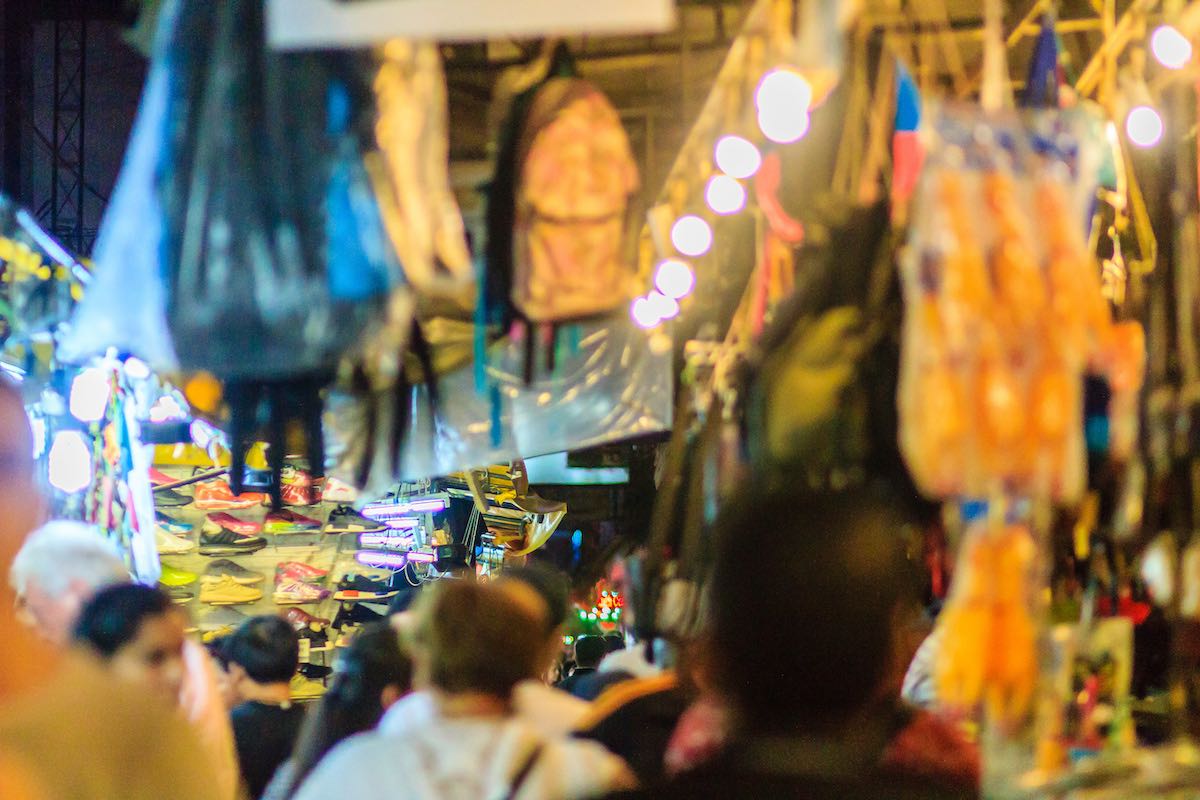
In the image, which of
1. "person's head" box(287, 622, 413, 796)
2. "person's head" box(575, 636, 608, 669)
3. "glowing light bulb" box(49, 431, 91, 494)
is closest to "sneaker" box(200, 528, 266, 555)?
"person's head" box(575, 636, 608, 669)

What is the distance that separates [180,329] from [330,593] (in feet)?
30.5

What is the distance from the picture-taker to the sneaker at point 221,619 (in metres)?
10.9

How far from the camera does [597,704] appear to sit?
3760 millimetres

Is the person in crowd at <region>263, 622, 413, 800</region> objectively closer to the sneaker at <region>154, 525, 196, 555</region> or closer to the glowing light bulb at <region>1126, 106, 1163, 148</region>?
the glowing light bulb at <region>1126, 106, 1163, 148</region>

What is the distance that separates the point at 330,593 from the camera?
38.6 ft

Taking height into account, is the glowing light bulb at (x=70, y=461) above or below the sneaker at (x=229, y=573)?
above

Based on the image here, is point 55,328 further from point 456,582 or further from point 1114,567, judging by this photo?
point 1114,567

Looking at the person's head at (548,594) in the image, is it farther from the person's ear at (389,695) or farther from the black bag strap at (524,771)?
the black bag strap at (524,771)

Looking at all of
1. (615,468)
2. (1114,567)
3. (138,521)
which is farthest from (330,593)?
(1114,567)

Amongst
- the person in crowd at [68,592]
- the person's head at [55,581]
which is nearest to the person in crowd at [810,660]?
the person in crowd at [68,592]

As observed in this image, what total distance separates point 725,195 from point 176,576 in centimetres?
728

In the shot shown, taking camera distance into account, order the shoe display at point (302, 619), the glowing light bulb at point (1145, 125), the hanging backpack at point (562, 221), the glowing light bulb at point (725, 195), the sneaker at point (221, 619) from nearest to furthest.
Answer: the hanging backpack at point (562, 221) → the glowing light bulb at point (1145, 125) → the glowing light bulb at point (725, 195) → the sneaker at point (221, 619) → the shoe display at point (302, 619)

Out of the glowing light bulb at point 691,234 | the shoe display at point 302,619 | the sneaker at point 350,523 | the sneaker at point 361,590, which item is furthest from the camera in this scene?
the sneaker at point 361,590

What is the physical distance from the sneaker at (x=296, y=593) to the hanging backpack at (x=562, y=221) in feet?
29.6
